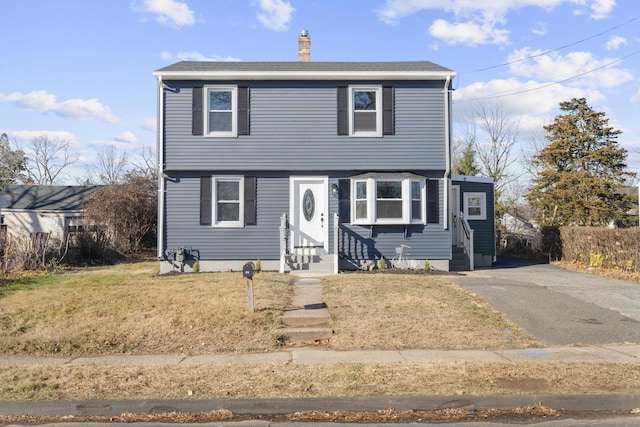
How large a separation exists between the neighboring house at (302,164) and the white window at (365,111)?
0.10 ft

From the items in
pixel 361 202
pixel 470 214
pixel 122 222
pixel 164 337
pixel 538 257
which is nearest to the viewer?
pixel 164 337

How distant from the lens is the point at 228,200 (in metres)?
16.9

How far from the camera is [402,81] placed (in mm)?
17000

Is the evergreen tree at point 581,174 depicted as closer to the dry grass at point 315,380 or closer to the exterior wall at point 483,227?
the exterior wall at point 483,227

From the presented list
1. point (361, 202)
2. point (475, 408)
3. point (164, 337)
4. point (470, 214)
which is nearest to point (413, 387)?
point (475, 408)

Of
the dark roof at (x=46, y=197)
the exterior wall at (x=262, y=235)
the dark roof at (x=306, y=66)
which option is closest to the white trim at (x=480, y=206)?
the exterior wall at (x=262, y=235)

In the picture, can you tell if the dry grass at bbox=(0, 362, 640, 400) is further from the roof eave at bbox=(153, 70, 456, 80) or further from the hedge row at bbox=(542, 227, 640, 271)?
the roof eave at bbox=(153, 70, 456, 80)

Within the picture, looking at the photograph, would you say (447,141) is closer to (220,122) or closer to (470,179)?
(470,179)

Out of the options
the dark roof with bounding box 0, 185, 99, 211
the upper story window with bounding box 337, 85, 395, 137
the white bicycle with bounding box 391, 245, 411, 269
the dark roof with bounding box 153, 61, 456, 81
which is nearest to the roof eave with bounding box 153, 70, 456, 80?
the dark roof with bounding box 153, 61, 456, 81

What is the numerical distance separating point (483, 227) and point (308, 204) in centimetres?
747

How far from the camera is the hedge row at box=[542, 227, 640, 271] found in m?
16.7

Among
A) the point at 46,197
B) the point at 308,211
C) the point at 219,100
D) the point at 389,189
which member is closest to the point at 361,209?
the point at 389,189

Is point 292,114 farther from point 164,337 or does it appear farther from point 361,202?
point 164,337

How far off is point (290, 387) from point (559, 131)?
26.4 meters
